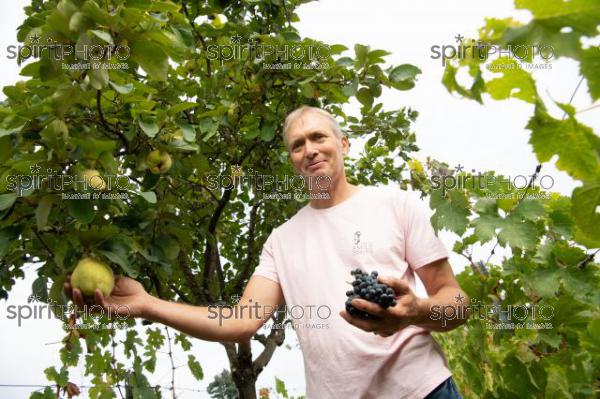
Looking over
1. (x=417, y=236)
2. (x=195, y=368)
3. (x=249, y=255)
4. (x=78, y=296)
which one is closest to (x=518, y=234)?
(x=417, y=236)

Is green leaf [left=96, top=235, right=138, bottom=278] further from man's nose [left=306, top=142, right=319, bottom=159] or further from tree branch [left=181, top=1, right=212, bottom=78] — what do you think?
tree branch [left=181, top=1, right=212, bottom=78]

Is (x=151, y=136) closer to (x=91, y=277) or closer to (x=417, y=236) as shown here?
(x=91, y=277)

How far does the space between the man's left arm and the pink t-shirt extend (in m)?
0.07

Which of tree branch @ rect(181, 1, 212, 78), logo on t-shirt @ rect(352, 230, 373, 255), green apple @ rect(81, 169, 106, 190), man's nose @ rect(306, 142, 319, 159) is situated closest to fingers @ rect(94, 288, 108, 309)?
green apple @ rect(81, 169, 106, 190)

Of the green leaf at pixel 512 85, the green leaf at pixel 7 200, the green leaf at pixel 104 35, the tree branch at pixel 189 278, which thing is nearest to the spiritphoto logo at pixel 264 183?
the tree branch at pixel 189 278

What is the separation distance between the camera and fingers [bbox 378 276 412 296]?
149 centimetres

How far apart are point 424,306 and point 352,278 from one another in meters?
0.41

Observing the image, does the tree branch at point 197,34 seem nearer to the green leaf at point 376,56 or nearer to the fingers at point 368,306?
the green leaf at point 376,56

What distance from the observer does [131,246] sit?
5.88 feet

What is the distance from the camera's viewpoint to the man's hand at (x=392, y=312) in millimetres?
1478

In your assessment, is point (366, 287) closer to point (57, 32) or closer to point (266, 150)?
point (57, 32)

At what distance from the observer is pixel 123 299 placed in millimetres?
1913

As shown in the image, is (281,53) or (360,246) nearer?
(360,246)

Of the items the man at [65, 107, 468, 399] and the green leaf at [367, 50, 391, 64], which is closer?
the man at [65, 107, 468, 399]
